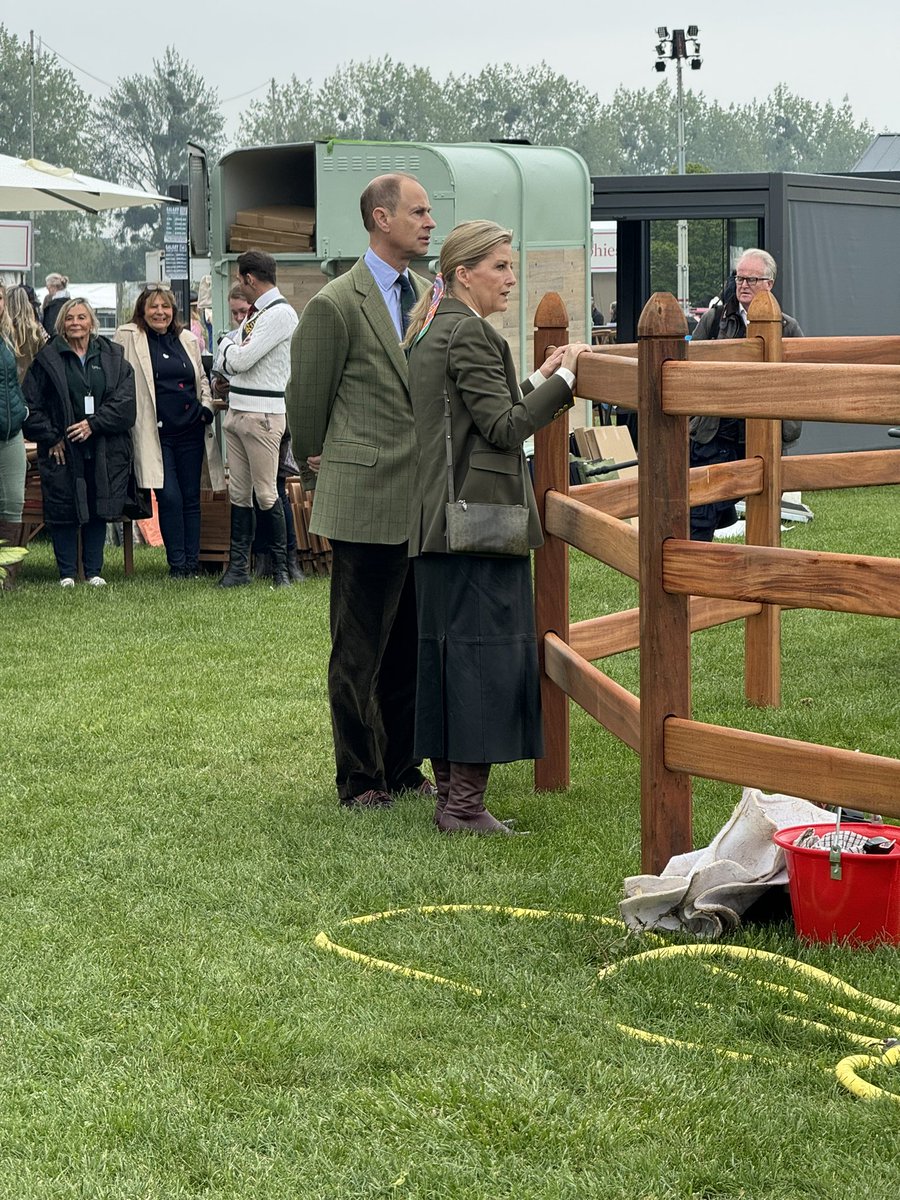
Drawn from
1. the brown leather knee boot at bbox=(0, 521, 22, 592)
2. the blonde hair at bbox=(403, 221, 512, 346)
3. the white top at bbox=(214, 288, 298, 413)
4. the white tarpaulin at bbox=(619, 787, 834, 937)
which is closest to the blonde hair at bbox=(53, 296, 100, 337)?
the white top at bbox=(214, 288, 298, 413)

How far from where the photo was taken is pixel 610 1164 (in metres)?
3.23

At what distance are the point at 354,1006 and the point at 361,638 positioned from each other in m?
2.08

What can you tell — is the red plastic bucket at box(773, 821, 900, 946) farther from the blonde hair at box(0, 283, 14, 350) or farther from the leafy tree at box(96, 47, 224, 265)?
the leafy tree at box(96, 47, 224, 265)

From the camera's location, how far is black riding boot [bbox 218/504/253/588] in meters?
11.7

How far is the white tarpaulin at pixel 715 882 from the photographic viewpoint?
444 centimetres

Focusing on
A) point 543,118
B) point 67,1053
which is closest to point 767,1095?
point 67,1053

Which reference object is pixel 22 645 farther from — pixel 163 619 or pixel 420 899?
pixel 420 899

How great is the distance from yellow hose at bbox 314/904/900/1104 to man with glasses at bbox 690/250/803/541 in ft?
16.0

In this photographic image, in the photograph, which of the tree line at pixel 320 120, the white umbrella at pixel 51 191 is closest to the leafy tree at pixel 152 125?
the tree line at pixel 320 120

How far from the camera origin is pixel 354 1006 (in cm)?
405

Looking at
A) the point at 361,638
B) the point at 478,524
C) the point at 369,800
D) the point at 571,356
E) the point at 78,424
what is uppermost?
the point at 571,356

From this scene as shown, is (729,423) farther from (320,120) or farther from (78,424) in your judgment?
(320,120)

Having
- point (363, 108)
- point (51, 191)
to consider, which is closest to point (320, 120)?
point (363, 108)

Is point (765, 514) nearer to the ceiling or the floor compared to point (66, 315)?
nearer to the floor
